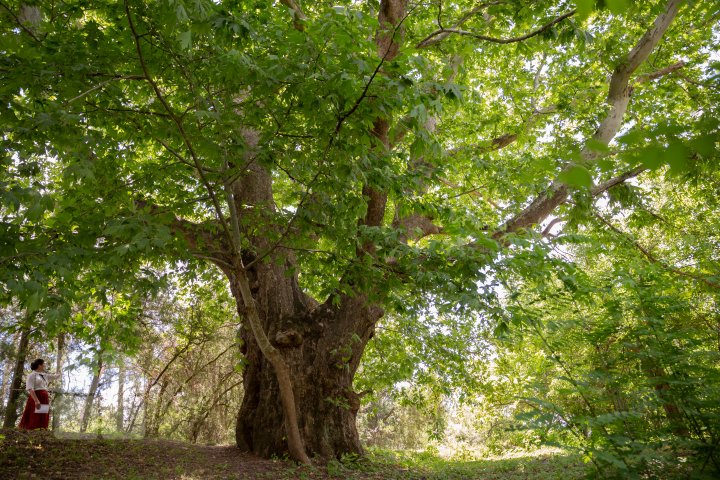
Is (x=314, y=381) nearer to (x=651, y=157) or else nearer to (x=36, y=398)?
(x=36, y=398)

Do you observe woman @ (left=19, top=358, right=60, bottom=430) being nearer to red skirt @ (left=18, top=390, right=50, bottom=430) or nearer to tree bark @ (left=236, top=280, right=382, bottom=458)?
red skirt @ (left=18, top=390, right=50, bottom=430)

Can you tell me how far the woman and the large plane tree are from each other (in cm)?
287

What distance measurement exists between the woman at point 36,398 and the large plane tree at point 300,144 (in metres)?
2.87

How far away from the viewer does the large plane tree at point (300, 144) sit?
349 centimetres

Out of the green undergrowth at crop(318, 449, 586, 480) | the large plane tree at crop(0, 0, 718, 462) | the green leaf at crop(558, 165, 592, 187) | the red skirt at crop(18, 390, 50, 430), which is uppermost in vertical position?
the large plane tree at crop(0, 0, 718, 462)

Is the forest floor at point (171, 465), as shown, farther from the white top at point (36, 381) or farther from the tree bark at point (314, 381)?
the white top at point (36, 381)

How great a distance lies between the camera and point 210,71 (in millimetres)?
3959

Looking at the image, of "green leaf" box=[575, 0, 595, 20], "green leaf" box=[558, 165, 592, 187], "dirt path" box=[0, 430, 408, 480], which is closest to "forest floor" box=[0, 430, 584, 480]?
"dirt path" box=[0, 430, 408, 480]

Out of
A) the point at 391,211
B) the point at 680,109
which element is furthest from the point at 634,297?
the point at 680,109

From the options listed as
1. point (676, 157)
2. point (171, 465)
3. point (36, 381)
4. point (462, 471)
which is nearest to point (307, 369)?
point (171, 465)

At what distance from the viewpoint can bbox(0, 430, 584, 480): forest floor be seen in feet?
16.0

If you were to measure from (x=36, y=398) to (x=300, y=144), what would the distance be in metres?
5.68

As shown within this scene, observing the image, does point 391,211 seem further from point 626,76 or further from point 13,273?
point 13,273

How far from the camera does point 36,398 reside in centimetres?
683
